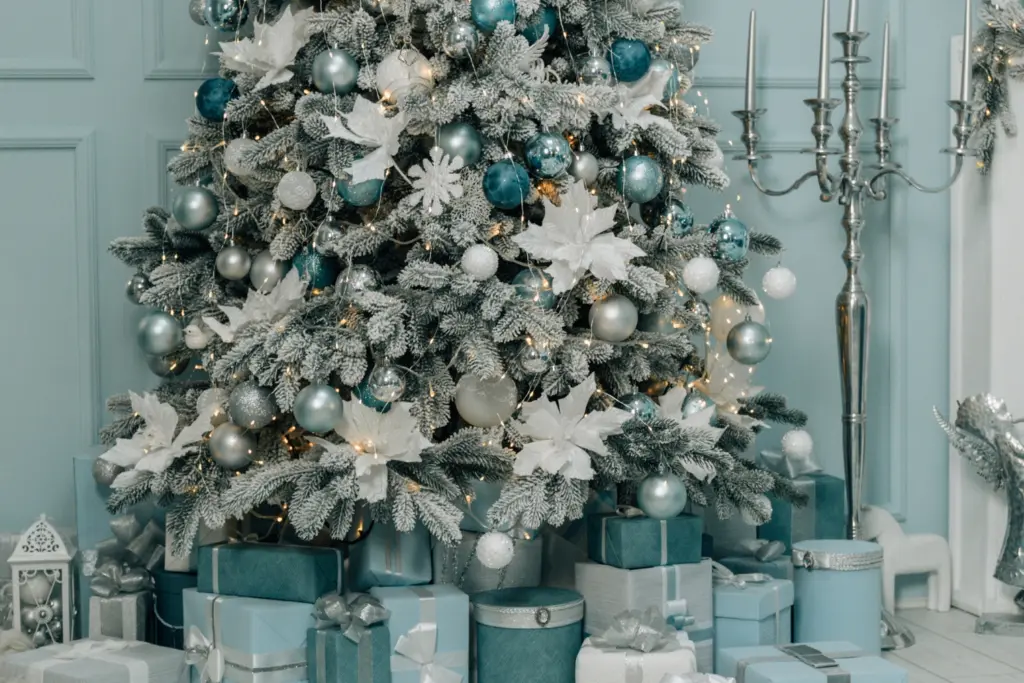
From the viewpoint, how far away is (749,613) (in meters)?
1.96

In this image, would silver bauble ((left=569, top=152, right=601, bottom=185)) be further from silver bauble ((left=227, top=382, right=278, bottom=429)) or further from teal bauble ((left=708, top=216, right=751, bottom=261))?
silver bauble ((left=227, top=382, right=278, bottom=429))

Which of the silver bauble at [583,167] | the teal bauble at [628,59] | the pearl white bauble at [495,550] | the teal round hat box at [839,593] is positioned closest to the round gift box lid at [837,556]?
the teal round hat box at [839,593]

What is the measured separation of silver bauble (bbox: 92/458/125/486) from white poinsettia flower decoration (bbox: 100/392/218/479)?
0.10 metres

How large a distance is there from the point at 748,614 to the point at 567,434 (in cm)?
42

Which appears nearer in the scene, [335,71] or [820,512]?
[335,71]

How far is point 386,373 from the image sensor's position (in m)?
1.84

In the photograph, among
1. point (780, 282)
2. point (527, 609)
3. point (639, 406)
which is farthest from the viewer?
point (780, 282)

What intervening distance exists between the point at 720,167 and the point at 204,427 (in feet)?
3.00

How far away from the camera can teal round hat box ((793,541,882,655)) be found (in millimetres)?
2041

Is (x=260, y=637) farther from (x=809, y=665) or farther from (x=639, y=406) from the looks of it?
→ (x=809, y=665)

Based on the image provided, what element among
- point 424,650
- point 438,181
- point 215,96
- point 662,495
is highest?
point 215,96

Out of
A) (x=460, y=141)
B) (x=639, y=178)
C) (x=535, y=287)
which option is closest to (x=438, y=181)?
(x=460, y=141)

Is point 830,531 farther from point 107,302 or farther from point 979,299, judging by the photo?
point 107,302

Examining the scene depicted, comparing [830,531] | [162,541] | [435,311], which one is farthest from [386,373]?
[830,531]
